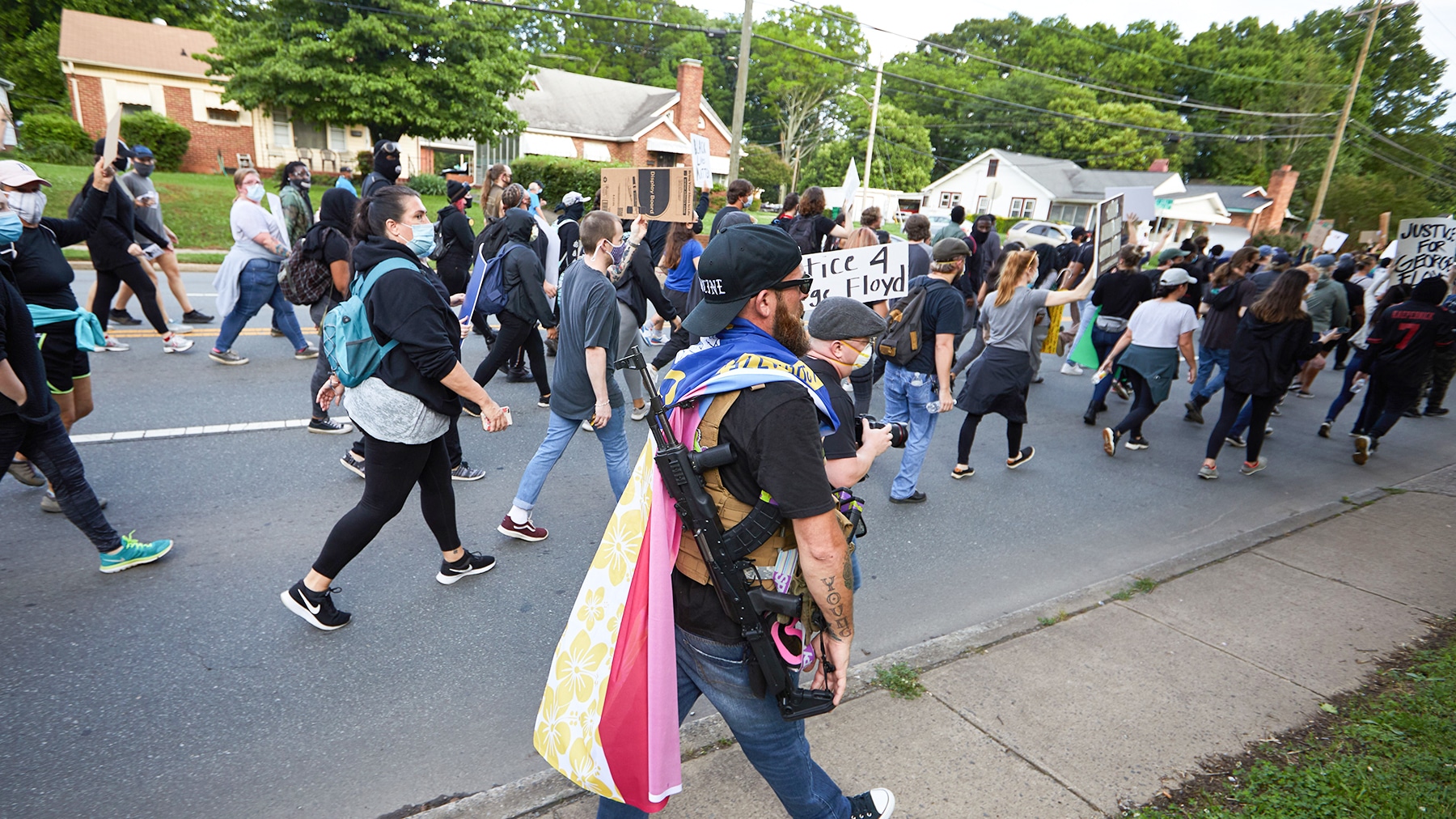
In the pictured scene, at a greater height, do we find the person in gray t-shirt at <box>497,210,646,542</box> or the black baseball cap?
the black baseball cap

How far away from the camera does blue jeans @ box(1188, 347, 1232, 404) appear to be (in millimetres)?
8180

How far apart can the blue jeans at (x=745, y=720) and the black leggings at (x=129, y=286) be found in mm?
7431

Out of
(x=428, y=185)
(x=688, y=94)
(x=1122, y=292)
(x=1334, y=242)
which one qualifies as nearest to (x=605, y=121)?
(x=688, y=94)

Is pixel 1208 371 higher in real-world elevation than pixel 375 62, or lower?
lower

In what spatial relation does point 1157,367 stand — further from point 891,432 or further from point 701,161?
point 701,161

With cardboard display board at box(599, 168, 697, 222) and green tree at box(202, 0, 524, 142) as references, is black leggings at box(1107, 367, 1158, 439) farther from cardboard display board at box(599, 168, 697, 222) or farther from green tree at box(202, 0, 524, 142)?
green tree at box(202, 0, 524, 142)

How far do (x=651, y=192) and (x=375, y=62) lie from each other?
77.2ft

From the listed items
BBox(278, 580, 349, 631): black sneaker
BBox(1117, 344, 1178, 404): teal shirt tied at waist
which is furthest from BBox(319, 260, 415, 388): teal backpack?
BBox(1117, 344, 1178, 404): teal shirt tied at waist

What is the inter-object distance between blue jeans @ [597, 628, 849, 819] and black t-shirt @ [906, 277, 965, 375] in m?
3.64

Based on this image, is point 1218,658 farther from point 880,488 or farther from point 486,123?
point 486,123

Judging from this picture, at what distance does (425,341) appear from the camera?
3.23 metres

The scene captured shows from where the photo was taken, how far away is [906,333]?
5.31 m

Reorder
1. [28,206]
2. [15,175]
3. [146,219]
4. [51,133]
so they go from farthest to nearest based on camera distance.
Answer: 1. [51,133]
2. [146,219]
3. [28,206]
4. [15,175]

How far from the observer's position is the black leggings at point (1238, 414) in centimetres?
649
